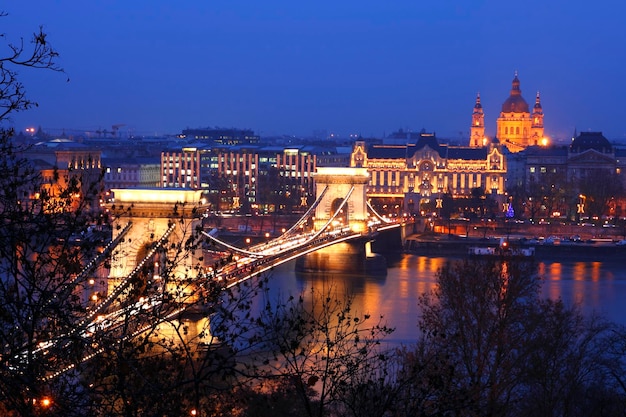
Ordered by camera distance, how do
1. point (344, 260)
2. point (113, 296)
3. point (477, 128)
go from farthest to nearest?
1. point (477, 128)
2. point (344, 260)
3. point (113, 296)

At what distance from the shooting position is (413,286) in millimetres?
18500

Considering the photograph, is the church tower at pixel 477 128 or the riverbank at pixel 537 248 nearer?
the riverbank at pixel 537 248

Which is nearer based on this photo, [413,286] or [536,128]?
[413,286]

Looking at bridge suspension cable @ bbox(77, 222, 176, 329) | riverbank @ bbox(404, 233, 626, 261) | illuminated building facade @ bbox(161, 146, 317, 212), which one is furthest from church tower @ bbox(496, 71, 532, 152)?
bridge suspension cable @ bbox(77, 222, 176, 329)

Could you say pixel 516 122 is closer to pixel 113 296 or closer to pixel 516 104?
pixel 516 104

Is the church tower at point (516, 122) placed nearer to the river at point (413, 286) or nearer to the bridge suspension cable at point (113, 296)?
the river at point (413, 286)

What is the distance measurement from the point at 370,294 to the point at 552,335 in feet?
27.6

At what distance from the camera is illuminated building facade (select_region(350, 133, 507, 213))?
36406mm

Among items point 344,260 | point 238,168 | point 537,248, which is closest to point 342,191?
point 344,260

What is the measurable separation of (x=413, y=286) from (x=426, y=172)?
60.8 ft

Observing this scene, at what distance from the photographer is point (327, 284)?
18.5 metres

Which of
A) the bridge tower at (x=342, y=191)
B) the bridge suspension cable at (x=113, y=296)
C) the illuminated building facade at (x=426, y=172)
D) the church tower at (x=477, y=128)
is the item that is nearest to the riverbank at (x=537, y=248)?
the bridge tower at (x=342, y=191)

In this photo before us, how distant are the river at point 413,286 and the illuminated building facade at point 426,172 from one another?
12828 mm

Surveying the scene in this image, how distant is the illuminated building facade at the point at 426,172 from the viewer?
119ft
